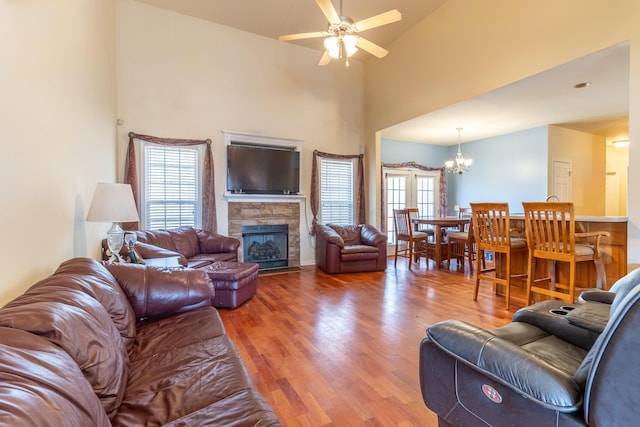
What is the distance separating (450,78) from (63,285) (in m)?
5.03

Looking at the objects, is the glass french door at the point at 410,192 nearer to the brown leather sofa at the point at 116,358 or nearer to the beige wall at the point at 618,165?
the beige wall at the point at 618,165

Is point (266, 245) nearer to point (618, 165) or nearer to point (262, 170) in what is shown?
point (262, 170)

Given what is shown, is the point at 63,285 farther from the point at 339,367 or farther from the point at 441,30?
the point at 441,30

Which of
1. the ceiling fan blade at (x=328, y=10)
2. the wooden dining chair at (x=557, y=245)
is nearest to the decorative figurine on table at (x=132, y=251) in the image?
the ceiling fan blade at (x=328, y=10)

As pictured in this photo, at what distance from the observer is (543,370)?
940 mm

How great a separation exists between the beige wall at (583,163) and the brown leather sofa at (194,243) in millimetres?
6235

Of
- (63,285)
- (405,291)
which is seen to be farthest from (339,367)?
(405,291)

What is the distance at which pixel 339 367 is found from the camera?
6.99 ft

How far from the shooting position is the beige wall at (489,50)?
275 cm

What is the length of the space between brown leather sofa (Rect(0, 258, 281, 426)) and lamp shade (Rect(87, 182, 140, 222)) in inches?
30.5

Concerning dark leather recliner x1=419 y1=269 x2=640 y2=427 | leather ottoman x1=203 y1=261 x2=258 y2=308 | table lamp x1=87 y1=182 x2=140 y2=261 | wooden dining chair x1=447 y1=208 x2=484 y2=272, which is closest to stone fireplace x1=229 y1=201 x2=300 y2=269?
leather ottoman x1=203 y1=261 x2=258 y2=308

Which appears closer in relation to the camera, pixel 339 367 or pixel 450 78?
pixel 339 367

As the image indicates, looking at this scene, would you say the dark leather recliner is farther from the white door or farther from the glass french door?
the white door

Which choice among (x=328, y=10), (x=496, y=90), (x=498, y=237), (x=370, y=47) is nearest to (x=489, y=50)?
(x=496, y=90)
